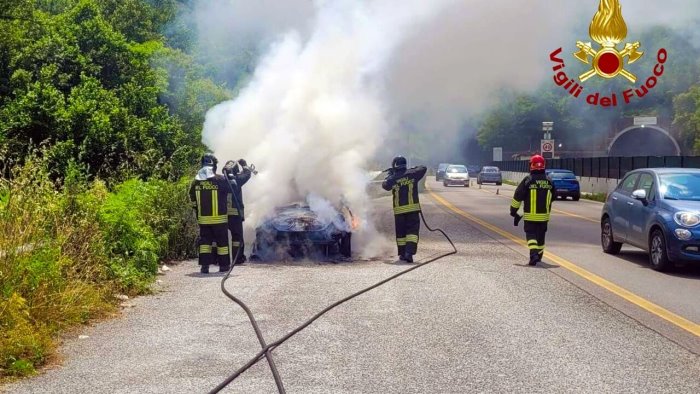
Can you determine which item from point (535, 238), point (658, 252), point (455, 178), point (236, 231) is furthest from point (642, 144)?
point (236, 231)

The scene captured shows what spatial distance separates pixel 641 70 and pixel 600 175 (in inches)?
278

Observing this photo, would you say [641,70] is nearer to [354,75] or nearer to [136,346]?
[354,75]

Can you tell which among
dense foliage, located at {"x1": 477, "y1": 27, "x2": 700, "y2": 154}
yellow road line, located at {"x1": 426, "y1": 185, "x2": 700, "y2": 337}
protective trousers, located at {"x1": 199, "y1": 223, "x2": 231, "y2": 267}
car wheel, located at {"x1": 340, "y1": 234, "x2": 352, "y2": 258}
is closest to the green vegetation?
protective trousers, located at {"x1": 199, "y1": 223, "x2": 231, "y2": 267}

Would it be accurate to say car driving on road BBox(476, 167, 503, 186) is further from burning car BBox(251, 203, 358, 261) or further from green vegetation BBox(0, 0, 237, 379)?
burning car BBox(251, 203, 358, 261)

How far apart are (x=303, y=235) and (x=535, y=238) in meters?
3.75

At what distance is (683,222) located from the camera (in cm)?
1255

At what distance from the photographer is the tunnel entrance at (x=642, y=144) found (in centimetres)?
6662

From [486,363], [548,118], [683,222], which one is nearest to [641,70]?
[548,118]

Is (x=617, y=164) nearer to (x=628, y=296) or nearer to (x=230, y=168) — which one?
(x=230, y=168)

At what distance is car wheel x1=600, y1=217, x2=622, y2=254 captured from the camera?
15400mm

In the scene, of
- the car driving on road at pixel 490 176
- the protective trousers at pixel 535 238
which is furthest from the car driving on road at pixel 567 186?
the protective trousers at pixel 535 238

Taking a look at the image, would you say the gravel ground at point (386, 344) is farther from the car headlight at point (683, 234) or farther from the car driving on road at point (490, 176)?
the car driving on road at point (490, 176)

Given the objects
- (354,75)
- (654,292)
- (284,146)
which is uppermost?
(354,75)

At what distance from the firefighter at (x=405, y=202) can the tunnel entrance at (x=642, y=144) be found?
177 feet
